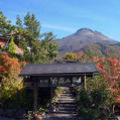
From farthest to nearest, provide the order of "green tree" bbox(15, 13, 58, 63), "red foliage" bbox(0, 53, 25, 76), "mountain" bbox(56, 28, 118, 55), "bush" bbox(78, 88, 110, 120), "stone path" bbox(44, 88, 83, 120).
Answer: "mountain" bbox(56, 28, 118, 55) → "green tree" bbox(15, 13, 58, 63) → "red foliage" bbox(0, 53, 25, 76) → "stone path" bbox(44, 88, 83, 120) → "bush" bbox(78, 88, 110, 120)

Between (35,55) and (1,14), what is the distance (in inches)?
397

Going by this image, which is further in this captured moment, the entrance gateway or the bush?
the entrance gateway

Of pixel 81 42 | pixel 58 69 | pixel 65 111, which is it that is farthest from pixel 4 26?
pixel 81 42

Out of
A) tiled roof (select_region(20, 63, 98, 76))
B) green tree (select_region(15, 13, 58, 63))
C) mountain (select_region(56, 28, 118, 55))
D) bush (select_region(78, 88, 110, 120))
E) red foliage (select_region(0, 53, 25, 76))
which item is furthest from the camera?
mountain (select_region(56, 28, 118, 55))

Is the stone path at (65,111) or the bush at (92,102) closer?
the bush at (92,102)

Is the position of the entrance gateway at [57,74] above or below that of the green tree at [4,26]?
below

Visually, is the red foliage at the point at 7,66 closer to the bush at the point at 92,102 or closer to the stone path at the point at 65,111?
the stone path at the point at 65,111

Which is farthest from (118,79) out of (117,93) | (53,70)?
(53,70)

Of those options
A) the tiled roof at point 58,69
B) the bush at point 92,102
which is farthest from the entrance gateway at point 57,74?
the bush at point 92,102

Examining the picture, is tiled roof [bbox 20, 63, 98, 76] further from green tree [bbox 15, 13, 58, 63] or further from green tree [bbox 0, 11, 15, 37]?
green tree [bbox 15, 13, 58, 63]

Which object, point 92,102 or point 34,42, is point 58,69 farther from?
point 34,42

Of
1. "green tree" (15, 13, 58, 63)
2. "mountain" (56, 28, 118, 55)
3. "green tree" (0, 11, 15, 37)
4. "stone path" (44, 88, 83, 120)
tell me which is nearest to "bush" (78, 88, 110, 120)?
"stone path" (44, 88, 83, 120)

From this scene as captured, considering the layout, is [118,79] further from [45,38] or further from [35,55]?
[45,38]

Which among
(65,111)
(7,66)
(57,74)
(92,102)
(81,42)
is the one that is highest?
(81,42)
